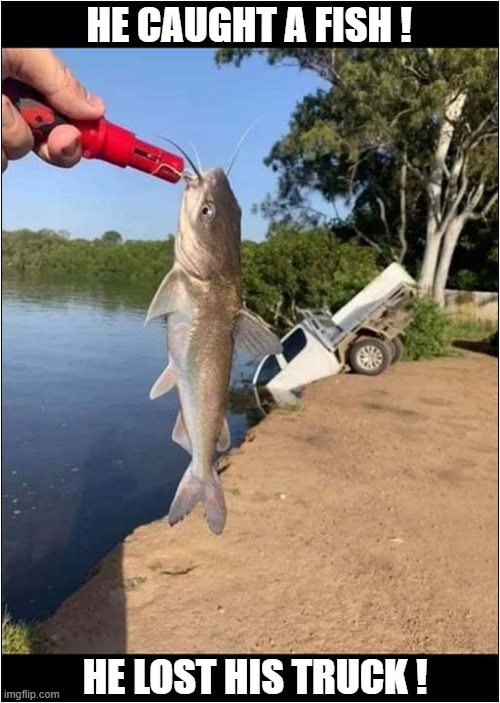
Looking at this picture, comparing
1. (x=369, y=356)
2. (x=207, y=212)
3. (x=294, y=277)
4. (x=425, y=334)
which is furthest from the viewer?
(x=294, y=277)

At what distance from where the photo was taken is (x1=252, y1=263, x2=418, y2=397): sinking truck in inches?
582

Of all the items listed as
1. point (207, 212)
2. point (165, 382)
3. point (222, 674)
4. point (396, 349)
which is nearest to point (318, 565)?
point (222, 674)

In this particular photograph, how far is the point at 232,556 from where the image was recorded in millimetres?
5973

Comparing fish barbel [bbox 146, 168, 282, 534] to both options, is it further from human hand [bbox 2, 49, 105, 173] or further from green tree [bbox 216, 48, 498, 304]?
green tree [bbox 216, 48, 498, 304]

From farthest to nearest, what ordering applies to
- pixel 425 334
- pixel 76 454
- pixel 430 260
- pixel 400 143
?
pixel 430 260 → pixel 400 143 → pixel 425 334 → pixel 76 454

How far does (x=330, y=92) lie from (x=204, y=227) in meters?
22.7

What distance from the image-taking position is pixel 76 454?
11.0 meters

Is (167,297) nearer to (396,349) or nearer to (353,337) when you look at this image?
(353,337)

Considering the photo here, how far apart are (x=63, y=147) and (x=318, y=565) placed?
4.59 metres

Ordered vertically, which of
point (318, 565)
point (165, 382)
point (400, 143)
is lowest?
point (318, 565)

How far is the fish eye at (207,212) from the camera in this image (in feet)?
5.59

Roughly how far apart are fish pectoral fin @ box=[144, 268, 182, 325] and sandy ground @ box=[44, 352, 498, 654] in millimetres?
3471

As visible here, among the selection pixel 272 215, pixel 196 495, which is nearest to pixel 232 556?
pixel 196 495

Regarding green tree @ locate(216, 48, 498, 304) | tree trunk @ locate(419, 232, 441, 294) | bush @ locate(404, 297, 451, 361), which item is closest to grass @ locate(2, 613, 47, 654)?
bush @ locate(404, 297, 451, 361)
